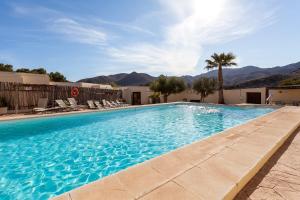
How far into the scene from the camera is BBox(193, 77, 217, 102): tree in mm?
21469

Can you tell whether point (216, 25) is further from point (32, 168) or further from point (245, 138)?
point (32, 168)

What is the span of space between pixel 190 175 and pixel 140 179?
2.26 feet

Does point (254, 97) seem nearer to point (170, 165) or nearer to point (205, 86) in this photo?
point (205, 86)

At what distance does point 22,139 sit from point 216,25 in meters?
11.2

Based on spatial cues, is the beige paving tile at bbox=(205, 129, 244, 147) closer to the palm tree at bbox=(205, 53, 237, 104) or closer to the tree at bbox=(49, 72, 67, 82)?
the palm tree at bbox=(205, 53, 237, 104)

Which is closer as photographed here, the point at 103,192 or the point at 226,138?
the point at 103,192

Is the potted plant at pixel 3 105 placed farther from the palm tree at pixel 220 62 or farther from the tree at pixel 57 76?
the tree at pixel 57 76

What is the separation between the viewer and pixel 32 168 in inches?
147

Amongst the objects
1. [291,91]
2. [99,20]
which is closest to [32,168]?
[99,20]

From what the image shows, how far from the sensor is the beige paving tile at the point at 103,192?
1802 mm

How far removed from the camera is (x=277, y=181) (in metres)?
2.42

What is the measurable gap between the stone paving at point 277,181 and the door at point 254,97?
18642mm

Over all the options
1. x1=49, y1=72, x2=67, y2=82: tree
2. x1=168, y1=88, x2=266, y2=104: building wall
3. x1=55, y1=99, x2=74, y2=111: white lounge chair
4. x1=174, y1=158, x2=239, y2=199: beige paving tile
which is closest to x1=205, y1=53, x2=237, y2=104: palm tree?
x1=168, y1=88, x2=266, y2=104: building wall

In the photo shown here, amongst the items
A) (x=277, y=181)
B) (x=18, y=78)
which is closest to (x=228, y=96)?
(x=277, y=181)
